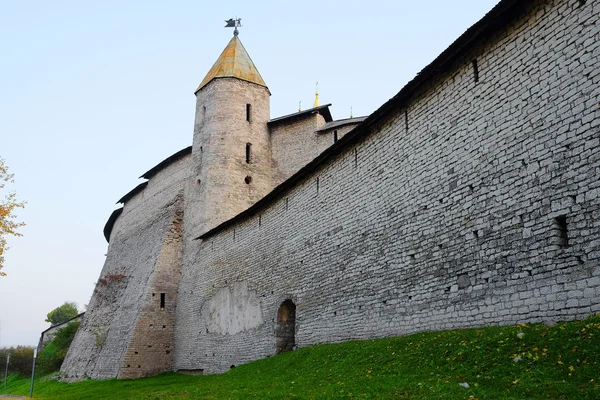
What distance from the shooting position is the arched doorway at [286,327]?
51.1 ft

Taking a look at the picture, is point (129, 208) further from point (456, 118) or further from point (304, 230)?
point (456, 118)

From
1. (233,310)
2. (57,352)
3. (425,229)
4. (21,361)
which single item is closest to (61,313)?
(21,361)

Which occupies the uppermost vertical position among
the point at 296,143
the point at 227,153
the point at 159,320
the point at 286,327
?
the point at 296,143

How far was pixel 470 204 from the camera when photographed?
910 cm

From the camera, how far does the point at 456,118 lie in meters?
9.86

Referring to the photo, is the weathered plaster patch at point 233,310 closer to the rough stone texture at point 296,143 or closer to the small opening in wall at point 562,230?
the rough stone texture at point 296,143

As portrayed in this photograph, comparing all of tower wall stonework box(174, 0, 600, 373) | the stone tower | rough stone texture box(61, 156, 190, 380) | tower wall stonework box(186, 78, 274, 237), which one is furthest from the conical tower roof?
tower wall stonework box(174, 0, 600, 373)

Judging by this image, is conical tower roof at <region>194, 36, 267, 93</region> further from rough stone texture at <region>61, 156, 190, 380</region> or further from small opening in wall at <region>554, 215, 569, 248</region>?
small opening in wall at <region>554, 215, 569, 248</region>

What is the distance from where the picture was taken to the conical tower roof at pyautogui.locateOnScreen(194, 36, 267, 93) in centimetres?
2538

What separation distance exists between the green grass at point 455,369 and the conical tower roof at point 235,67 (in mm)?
17376

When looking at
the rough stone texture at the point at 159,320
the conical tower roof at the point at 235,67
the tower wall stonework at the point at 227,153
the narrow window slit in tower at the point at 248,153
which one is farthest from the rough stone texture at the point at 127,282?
the conical tower roof at the point at 235,67

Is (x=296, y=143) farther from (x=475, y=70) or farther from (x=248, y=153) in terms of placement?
(x=475, y=70)

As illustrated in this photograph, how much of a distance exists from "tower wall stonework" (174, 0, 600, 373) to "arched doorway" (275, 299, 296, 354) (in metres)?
0.27

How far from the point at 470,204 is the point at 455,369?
3.03 meters
